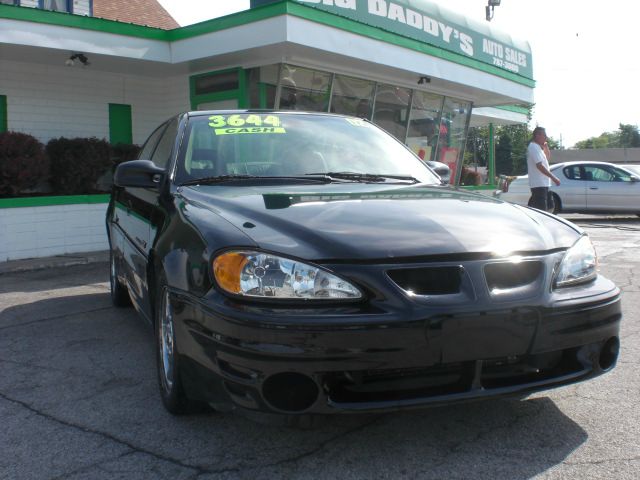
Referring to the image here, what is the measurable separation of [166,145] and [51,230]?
621 cm

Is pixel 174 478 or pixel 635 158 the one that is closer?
pixel 174 478

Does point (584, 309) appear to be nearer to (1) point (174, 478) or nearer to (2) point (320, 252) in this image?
(2) point (320, 252)

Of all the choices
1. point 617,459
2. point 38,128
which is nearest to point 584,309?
point 617,459

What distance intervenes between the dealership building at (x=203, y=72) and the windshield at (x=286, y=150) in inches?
235

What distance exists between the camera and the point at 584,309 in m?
2.80

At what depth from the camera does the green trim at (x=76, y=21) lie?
9.64m

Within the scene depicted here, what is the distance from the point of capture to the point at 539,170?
977 centimetres

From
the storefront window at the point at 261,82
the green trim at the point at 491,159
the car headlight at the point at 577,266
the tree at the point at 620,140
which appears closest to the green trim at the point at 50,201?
the storefront window at the point at 261,82

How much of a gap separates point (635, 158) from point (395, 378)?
87061mm

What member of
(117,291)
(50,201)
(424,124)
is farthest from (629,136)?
(117,291)

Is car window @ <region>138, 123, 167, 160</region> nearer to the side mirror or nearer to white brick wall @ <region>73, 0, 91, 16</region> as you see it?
the side mirror

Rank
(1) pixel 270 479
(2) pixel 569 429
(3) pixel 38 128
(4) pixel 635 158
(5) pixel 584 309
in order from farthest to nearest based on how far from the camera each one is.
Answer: (4) pixel 635 158 → (3) pixel 38 128 → (2) pixel 569 429 → (5) pixel 584 309 → (1) pixel 270 479

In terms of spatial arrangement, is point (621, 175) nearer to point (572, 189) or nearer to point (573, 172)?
point (573, 172)

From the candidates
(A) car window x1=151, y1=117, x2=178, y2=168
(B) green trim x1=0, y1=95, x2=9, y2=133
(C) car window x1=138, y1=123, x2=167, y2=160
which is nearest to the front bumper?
(A) car window x1=151, y1=117, x2=178, y2=168
